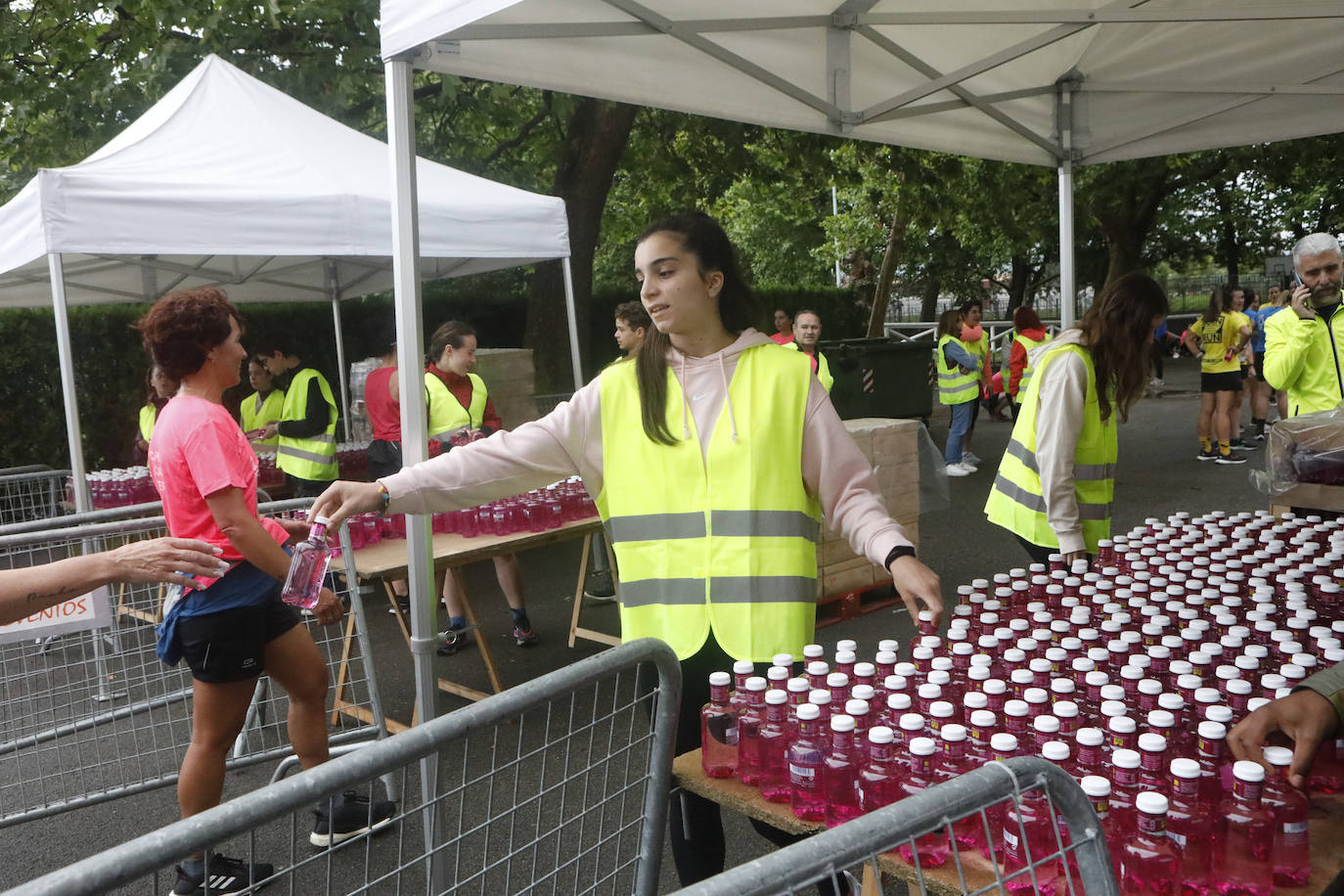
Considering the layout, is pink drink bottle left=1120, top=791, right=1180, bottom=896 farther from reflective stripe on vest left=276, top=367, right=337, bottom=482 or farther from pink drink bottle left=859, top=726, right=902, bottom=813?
reflective stripe on vest left=276, top=367, right=337, bottom=482

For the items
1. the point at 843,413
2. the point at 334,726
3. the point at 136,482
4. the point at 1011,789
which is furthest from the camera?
the point at 843,413

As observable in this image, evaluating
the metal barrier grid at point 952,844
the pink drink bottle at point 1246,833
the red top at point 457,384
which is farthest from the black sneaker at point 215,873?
the red top at point 457,384

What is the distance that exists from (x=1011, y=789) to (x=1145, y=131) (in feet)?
17.1

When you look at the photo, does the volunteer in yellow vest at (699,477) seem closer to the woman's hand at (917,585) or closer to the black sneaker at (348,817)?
the woman's hand at (917,585)

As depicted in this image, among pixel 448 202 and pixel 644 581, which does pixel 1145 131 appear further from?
pixel 644 581

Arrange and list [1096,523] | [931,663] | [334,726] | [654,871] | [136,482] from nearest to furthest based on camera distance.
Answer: [654,871], [931,663], [1096,523], [334,726], [136,482]

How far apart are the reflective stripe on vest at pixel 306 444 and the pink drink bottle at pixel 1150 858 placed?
20.9ft

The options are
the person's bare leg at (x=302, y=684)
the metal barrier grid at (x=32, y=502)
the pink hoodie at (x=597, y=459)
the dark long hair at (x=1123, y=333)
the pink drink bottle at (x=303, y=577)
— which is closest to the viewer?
the pink hoodie at (x=597, y=459)

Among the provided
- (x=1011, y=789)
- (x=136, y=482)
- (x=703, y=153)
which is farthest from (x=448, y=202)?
(x=703, y=153)

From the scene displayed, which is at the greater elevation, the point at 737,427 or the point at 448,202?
the point at 448,202

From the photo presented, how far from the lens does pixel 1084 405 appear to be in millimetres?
3717

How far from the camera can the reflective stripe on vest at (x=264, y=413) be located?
26.0 ft

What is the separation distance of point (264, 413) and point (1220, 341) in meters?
9.78

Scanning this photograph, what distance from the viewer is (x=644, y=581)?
2.58 metres
